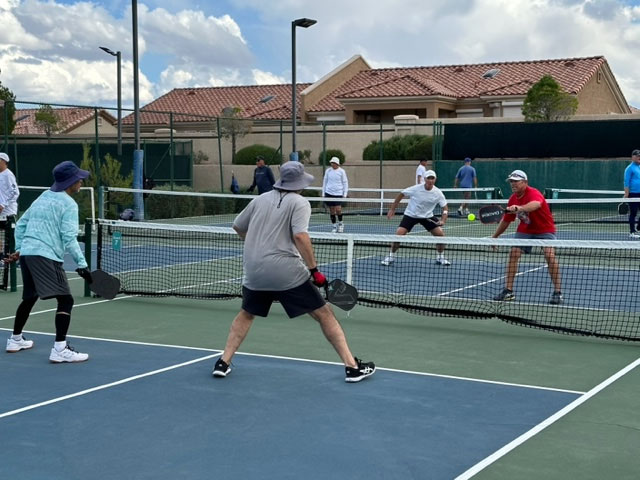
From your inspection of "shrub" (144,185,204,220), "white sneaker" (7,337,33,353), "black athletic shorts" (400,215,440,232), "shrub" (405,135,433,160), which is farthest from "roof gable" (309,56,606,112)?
"white sneaker" (7,337,33,353)

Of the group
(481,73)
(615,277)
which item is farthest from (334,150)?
(615,277)

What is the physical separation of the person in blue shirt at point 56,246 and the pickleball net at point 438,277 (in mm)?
2819

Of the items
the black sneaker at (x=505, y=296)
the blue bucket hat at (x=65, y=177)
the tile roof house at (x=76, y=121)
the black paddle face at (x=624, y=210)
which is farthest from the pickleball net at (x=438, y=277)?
the tile roof house at (x=76, y=121)

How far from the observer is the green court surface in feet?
17.6

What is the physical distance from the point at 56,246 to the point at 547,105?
33308 mm

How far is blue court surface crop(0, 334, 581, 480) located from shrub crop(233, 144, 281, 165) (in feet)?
96.3

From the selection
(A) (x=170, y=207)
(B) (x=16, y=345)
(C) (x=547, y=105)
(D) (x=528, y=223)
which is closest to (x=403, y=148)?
(C) (x=547, y=105)

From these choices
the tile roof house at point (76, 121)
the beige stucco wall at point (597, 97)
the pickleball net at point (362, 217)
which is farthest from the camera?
the tile roof house at point (76, 121)

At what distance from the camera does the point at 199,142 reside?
38.9m

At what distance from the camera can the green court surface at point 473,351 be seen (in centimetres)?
536

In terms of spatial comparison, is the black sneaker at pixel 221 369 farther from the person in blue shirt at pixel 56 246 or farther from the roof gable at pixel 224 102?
the roof gable at pixel 224 102

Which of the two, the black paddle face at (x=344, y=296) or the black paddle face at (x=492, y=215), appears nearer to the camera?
the black paddle face at (x=344, y=296)

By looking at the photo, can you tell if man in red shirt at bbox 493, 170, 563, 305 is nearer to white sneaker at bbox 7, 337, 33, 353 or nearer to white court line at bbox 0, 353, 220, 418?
white court line at bbox 0, 353, 220, 418

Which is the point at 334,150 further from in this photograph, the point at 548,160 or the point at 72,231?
the point at 72,231
